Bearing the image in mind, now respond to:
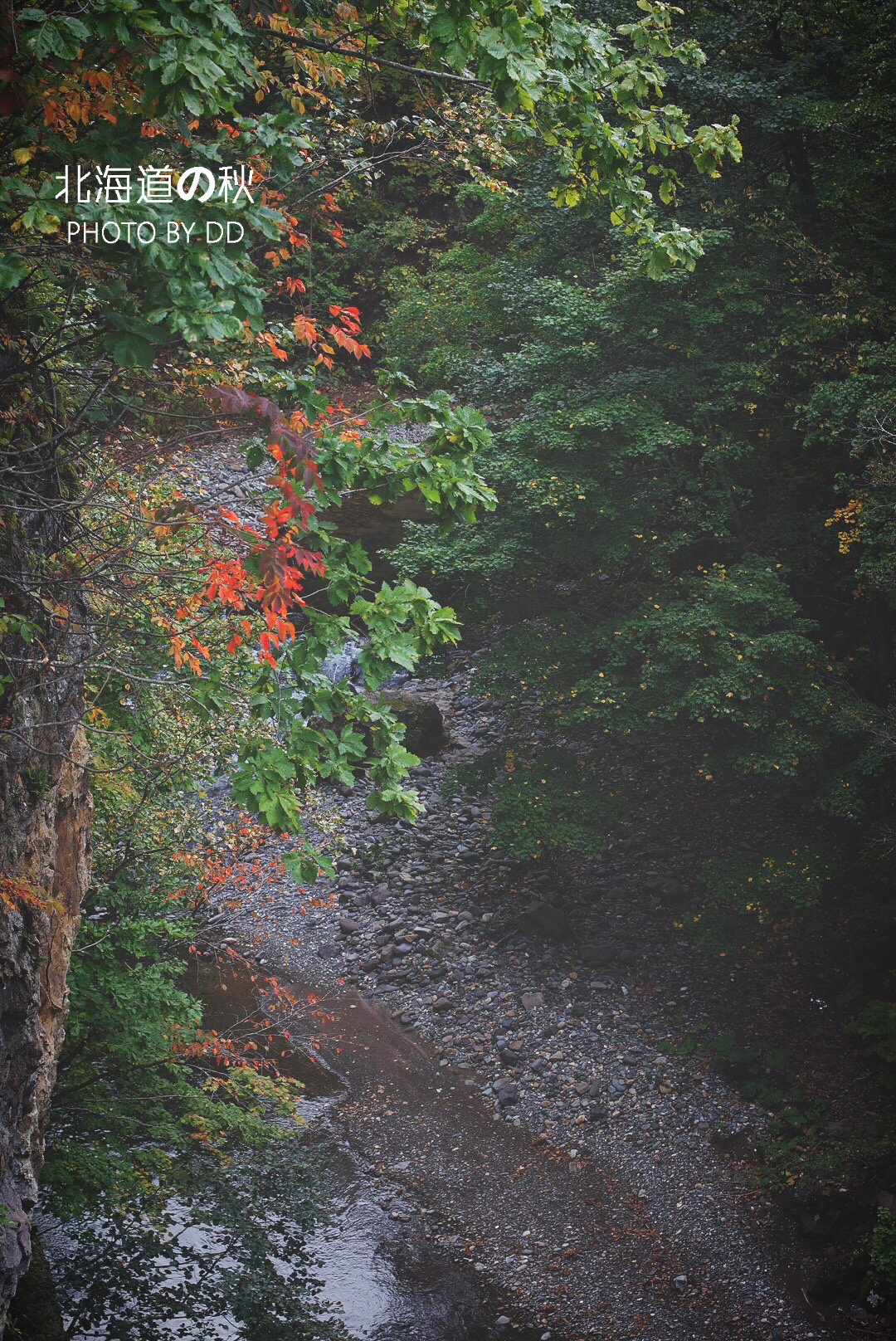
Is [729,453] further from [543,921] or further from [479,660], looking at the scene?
[543,921]

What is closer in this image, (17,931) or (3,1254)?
(3,1254)

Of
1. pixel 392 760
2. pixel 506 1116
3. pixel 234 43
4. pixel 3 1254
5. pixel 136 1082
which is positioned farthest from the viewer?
pixel 506 1116

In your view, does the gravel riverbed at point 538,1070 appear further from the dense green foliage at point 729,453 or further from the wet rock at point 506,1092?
the dense green foliage at point 729,453

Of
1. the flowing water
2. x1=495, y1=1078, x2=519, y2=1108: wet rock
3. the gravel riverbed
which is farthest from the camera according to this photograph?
x1=495, y1=1078, x2=519, y2=1108: wet rock

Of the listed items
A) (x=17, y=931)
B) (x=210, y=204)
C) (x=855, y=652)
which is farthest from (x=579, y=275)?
(x=17, y=931)

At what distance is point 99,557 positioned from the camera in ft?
19.9

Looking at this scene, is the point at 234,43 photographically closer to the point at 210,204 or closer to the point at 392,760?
the point at 210,204

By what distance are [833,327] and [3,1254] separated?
11.4m

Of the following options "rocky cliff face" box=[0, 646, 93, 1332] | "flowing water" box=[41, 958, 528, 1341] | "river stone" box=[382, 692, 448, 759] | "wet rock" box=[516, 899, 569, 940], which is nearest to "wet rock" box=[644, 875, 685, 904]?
"wet rock" box=[516, 899, 569, 940]

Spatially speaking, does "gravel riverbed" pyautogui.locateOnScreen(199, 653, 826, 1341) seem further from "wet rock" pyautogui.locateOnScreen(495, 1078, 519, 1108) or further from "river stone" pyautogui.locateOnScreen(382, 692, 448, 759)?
"river stone" pyautogui.locateOnScreen(382, 692, 448, 759)

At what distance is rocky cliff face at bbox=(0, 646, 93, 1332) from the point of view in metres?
4.86

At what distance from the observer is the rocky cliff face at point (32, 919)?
4.86 meters

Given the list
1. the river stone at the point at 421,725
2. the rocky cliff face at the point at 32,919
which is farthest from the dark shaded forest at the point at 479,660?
the river stone at the point at 421,725

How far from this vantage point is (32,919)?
5238mm
